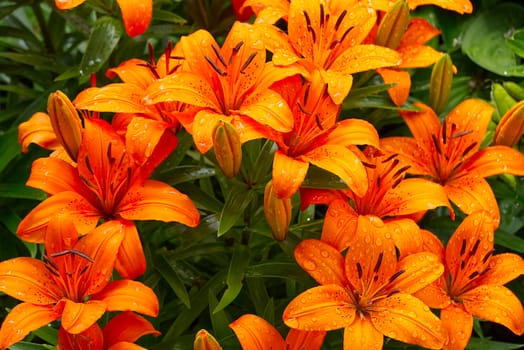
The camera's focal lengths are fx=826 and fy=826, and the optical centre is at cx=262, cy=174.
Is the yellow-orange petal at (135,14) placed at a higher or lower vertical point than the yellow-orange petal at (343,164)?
higher

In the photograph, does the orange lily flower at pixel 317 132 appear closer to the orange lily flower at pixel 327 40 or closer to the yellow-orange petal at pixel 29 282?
the orange lily flower at pixel 327 40

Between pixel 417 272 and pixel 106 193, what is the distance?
0.45 meters

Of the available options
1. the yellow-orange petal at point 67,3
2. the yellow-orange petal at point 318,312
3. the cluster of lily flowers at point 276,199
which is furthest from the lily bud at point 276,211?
the yellow-orange petal at point 67,3

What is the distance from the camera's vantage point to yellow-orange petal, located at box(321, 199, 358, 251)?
3.82ft

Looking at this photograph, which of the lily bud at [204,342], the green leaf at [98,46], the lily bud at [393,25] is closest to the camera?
the lily bud at [204,342]

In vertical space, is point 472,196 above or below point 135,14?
below

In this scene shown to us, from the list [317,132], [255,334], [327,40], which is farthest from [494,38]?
[255,334]

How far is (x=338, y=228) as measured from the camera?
1.16 metres

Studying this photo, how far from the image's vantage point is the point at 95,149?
3.88ft

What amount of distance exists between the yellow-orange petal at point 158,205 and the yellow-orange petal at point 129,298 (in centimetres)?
10

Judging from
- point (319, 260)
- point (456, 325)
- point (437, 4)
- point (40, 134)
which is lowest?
point (456, 325)

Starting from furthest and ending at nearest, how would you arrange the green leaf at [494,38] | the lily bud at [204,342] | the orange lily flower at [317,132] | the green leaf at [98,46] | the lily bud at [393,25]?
the green leaf at [494,38], the green leaf at [98,46], the lily bud at [393,25], the orange lily flower at [317,132], the lily bud at [204,342]

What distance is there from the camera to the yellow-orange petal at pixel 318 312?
108 cm

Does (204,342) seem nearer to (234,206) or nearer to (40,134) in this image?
(234,206)
